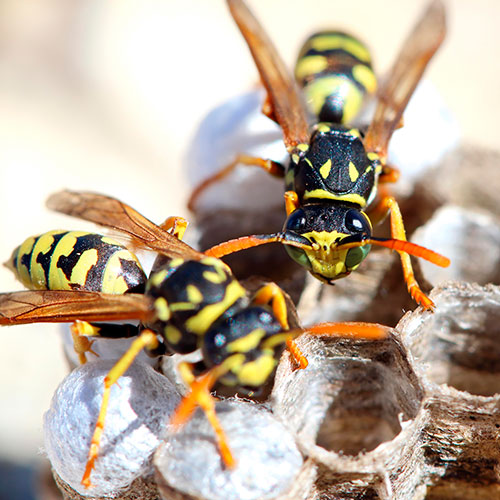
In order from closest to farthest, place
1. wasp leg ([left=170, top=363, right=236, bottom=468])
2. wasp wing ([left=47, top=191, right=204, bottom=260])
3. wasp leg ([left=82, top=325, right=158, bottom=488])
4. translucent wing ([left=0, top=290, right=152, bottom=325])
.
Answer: wasp leg ([left=170, top=363, right=236, bottom=468]) → wasp leg ([left=82, top=325, right=158, bottom=488]) → translucent wing ([left=0, top=290, right=152, bottom=325]) → wasp wing ([left=47, top=191, right=204, bottom=260])

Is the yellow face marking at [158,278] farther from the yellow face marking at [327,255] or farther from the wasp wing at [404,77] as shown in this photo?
the wasp wing at [404,77]

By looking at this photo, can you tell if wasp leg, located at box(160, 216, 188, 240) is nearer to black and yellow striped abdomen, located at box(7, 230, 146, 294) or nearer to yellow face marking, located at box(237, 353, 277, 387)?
black and yellow striped abdomen, located at box(7, 230, 146, 294)

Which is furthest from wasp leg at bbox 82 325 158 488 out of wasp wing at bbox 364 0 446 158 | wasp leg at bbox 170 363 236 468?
wasp wing at bbox 364 0 446 158

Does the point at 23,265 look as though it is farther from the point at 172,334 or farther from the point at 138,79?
the point at 138,79

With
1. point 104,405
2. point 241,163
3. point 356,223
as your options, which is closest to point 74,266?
point 104,405

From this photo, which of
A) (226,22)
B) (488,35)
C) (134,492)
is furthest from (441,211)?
(226,22)

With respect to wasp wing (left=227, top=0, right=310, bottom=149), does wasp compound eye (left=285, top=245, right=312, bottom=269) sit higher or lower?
lower

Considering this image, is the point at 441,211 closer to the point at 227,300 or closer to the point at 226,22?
the point at 227,300
